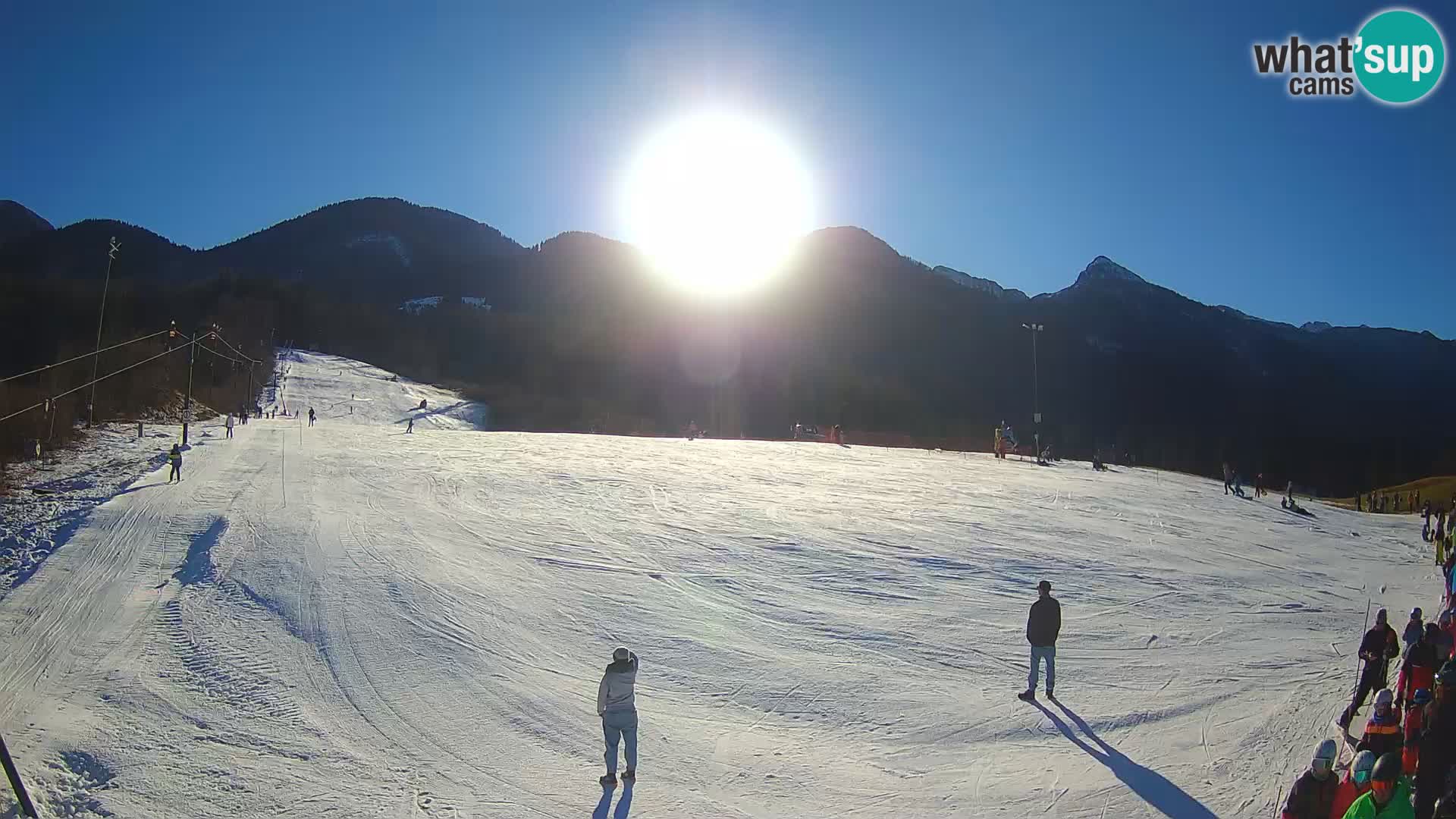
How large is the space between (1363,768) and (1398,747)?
286cm

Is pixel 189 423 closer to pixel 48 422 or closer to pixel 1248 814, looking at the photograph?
pixel 48 422

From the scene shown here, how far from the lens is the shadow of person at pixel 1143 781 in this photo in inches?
266

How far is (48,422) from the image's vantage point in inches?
956

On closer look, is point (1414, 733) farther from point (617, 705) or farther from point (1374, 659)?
point (617, 705)

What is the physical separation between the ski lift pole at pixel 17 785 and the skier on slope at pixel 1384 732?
440 inches

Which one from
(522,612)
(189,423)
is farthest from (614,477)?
(189,423)

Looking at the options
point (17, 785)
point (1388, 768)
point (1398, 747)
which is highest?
point (1388, 768)

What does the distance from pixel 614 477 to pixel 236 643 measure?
48.4 feet

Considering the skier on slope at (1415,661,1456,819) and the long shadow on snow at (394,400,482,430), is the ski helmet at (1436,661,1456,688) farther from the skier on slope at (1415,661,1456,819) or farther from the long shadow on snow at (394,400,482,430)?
the long shadow on snow at (394,400,482,430)

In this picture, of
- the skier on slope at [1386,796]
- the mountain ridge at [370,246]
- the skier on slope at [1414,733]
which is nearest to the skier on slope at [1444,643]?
the skier on slope at [1414,733]

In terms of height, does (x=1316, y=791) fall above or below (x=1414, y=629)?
below

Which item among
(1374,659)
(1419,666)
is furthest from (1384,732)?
(1374,659)

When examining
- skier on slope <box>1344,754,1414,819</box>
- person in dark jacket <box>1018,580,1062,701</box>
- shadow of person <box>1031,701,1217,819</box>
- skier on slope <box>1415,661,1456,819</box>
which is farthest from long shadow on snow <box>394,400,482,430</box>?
skier on slope <box>1344,754,1414,819</box>

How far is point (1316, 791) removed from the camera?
4.80 metres
